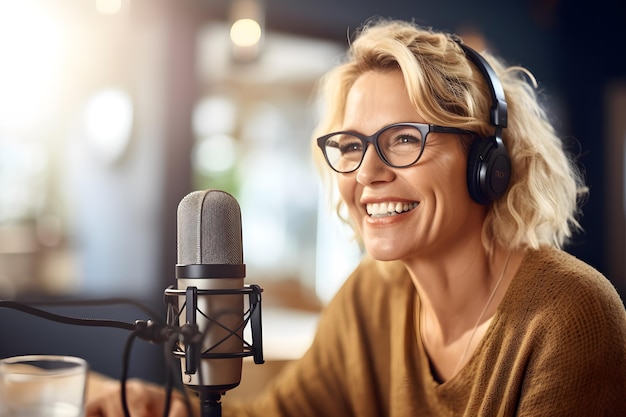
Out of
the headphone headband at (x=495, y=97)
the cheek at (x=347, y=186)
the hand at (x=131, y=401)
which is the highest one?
the headphone headband at (x=495, y=97)

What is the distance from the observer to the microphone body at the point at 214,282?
0.90m

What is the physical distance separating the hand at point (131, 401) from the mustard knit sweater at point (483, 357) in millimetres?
176

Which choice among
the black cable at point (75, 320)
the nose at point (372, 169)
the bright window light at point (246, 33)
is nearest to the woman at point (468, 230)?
the nose at point (372, 169)

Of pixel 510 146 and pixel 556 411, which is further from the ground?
pixel 510 146

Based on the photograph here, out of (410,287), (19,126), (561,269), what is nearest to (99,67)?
(19,126)

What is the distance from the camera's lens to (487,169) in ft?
4.05

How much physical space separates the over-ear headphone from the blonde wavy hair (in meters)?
0.03

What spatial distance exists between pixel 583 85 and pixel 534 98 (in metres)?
4.63

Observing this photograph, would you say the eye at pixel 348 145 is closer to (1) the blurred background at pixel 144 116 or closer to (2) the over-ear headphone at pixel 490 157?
(2) the over-ear headphone at pixel 490 157

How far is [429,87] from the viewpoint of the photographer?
1234 millimetres

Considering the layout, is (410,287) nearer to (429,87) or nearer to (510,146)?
(510,146)

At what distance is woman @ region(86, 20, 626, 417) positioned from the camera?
1139 mm

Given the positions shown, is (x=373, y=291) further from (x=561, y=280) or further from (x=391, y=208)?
(x=561, y=280)

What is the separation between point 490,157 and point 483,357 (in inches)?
13.8
